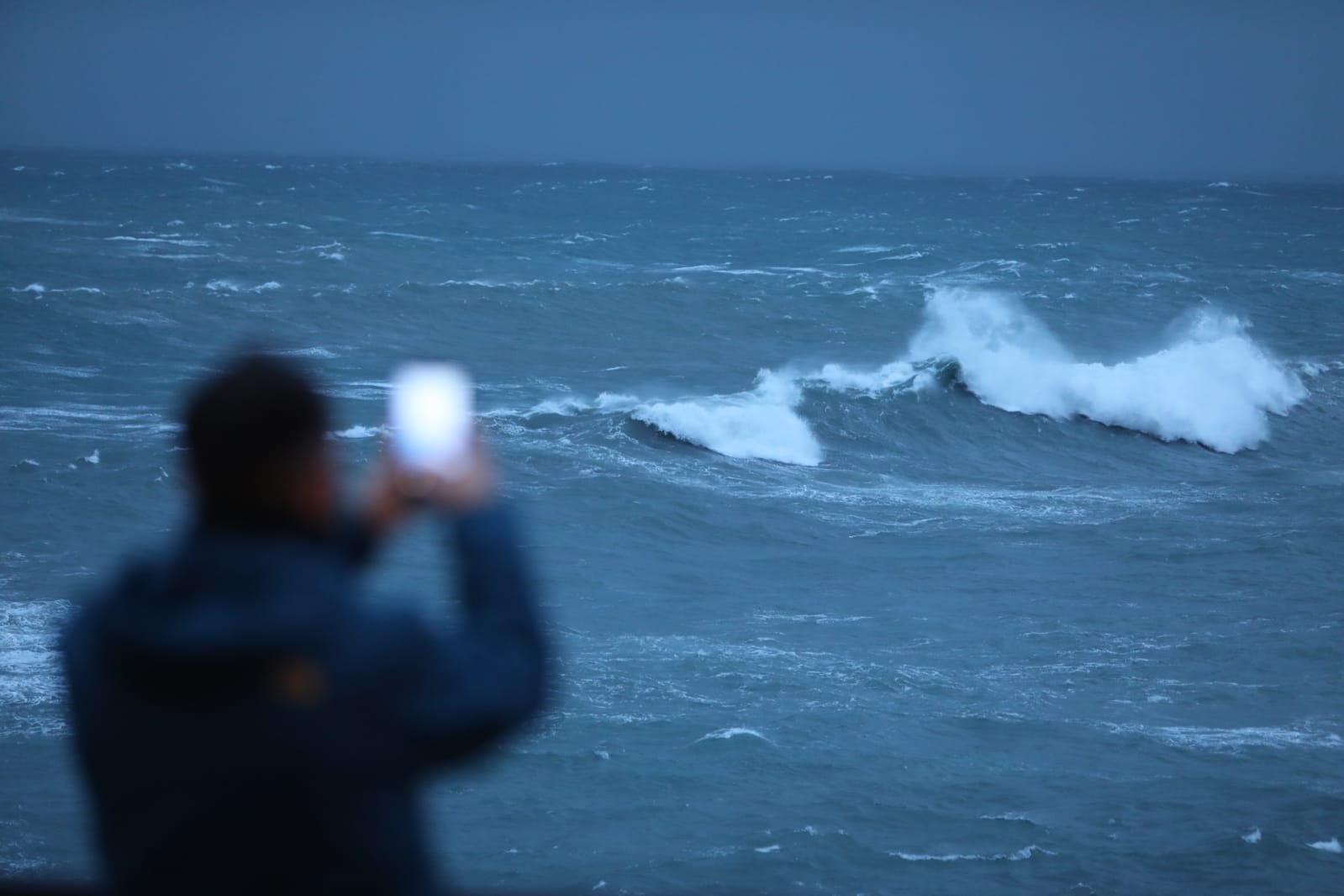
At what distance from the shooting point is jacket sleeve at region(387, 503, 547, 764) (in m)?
1.25

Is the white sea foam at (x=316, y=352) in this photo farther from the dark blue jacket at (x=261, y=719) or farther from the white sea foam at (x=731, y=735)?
the dark blue jacket at (x=261, y=719)

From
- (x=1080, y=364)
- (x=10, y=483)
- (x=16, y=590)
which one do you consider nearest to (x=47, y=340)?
(x=10, y=483)

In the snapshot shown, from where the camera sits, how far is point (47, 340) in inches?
1021

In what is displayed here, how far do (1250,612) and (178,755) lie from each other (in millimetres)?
13334

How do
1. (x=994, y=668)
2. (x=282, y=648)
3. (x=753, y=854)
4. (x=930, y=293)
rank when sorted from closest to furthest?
(x=282, y=648) < (x=753, y=854) < (x=994, y=668) < (x=930, y=293)

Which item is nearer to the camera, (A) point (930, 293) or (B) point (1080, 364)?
(B) point (1080, 364)

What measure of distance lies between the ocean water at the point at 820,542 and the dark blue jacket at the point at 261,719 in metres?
0.26

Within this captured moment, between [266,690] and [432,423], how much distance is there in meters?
0.34

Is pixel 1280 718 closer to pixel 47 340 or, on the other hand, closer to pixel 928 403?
pixel 928 403

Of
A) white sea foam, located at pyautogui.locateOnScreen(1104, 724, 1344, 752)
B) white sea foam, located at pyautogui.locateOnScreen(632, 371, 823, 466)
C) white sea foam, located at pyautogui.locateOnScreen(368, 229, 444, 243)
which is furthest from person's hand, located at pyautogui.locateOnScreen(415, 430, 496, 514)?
white sea foam, located at pyautogui.locateOnScreen(368, 229, 444, 243)

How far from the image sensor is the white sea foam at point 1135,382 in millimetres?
23234

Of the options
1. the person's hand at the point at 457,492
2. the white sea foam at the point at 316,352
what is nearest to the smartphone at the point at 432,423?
the person's hand at the point at 457,492

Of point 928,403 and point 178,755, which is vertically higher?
point 178,755

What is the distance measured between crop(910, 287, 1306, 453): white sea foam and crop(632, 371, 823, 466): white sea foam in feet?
13.8
